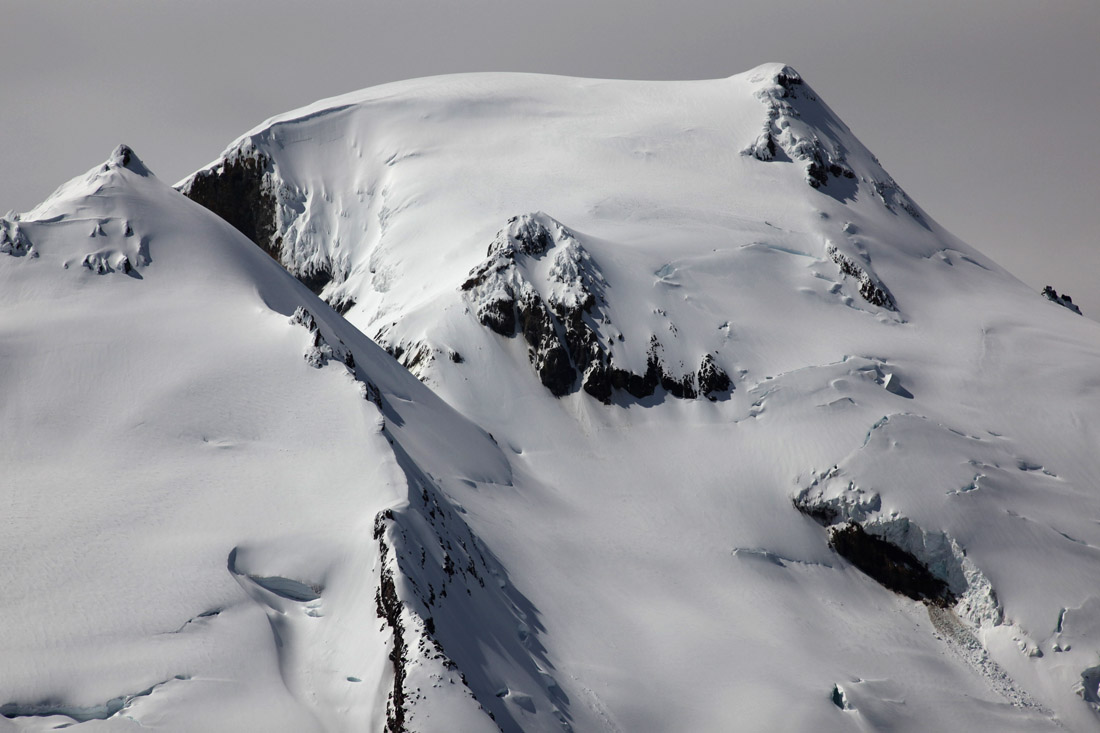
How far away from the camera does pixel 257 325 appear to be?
42469 millimetres

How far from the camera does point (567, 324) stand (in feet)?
192

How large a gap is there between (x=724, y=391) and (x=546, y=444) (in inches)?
442

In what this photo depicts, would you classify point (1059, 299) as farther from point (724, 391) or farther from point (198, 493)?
point (198, 493)

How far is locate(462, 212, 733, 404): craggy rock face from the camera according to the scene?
189 feet

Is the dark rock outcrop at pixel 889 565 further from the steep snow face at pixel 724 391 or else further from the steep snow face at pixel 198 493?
the steep snow face at pixel 198 493

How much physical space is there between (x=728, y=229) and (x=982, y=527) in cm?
2602

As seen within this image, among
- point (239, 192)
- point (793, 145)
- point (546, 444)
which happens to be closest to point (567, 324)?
point (546, 444)

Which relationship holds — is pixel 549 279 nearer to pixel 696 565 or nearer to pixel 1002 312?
pixel 696 565

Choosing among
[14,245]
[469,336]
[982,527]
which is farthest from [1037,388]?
[14,245]

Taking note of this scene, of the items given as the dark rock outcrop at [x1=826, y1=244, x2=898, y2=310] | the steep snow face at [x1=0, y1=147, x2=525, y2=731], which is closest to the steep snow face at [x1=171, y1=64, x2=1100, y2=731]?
the dark rock outcrop at [x1=826, y1=244, x2=898, y2=310]

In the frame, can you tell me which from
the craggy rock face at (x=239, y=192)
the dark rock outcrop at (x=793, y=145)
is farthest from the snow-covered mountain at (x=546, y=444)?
the dark rock outcrop at (x=793, y=145)

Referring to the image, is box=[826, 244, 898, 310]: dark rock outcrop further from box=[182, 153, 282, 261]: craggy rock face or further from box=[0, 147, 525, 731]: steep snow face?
box=[182, 153, 282, 261]: craggy rock face

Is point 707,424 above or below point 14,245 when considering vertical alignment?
below

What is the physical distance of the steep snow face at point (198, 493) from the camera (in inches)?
1134
